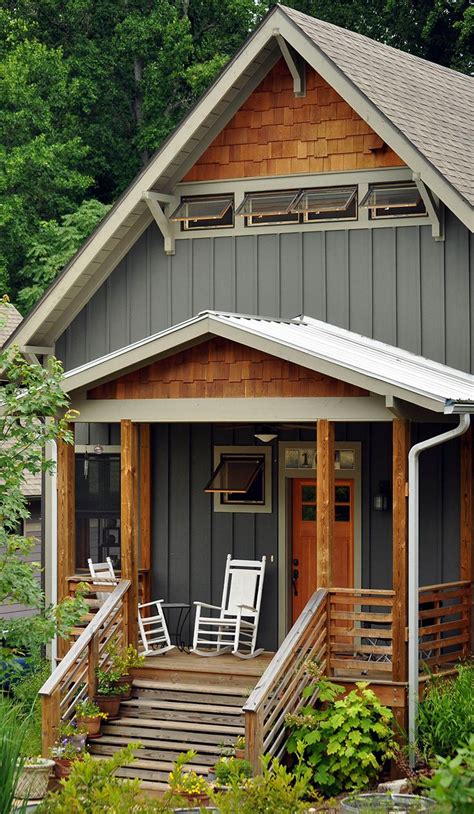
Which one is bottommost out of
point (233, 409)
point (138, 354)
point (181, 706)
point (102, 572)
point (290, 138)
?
point (181, 706)

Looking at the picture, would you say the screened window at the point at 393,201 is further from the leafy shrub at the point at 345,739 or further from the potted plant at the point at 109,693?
the potted plant at the point at 109,693

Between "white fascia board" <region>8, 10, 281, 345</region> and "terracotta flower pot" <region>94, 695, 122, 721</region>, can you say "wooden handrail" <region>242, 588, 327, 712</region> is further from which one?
"white fascia board" <region>8, 10, 281, 345</region>

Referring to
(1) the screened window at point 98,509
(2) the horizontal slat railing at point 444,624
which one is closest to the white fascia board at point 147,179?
(1) the screened window at point 98,509

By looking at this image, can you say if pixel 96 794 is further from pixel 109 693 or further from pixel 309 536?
pixel 309 536

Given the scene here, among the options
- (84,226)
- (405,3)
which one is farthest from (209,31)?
(84,226)

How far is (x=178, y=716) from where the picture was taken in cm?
1308

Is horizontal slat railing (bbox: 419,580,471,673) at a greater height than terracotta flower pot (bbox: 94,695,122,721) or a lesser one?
greater

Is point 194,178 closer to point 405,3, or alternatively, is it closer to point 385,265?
point 385,265

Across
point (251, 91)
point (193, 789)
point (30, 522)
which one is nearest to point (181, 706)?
point (193, 789)

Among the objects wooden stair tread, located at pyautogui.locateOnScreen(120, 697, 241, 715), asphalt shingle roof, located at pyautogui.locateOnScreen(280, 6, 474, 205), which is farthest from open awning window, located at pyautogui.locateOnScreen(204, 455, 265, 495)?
asphalt shingle roof, located at pyautogui.locateOnScreen(280, 6, 474, 205)

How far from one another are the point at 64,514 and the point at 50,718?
2365 mm

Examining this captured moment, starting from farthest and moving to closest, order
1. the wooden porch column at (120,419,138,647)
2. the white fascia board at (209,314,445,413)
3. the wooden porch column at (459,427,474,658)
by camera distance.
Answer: the wooden porch column at (459,427,474,658) → the wooden porch column at (120,419,138,647) → the white fascia board at (209,314,445,413)

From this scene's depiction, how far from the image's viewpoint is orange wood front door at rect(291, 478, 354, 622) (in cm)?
1516

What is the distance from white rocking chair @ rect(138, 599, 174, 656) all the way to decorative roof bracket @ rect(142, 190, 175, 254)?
4256 mm
